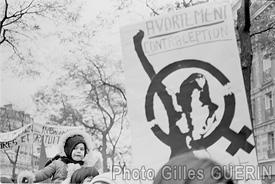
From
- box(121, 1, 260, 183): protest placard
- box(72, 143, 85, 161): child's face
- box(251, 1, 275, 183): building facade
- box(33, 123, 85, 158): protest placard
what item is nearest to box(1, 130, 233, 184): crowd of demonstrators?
box(72, 143, 85, 161): child's face

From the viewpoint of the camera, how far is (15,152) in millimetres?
3246

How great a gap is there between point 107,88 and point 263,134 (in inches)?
38.6

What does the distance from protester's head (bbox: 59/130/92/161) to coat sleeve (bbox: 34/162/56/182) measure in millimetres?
108

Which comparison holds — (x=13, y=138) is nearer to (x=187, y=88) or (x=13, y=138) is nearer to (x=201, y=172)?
(x=187, y=88)

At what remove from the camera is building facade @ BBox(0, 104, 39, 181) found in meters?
3.16

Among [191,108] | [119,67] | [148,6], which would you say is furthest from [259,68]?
[191,108]

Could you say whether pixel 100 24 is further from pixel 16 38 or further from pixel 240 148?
pixel 240 148

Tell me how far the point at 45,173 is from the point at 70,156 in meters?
0.24

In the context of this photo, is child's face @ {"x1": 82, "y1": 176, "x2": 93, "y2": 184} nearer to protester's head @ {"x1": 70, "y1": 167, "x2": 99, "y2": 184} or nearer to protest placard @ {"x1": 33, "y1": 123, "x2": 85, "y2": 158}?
protester's head @ {"x1": 70, "y1": 167, "x2": 99, "y2": 184}

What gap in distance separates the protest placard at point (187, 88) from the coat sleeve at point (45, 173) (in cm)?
161

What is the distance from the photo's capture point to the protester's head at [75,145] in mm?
2584

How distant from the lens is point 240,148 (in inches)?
44.4

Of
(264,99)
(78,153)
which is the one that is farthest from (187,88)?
(78,153)

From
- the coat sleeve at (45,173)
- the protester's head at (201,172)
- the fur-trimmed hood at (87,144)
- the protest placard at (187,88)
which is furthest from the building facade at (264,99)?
the protester's head at (201,172)
